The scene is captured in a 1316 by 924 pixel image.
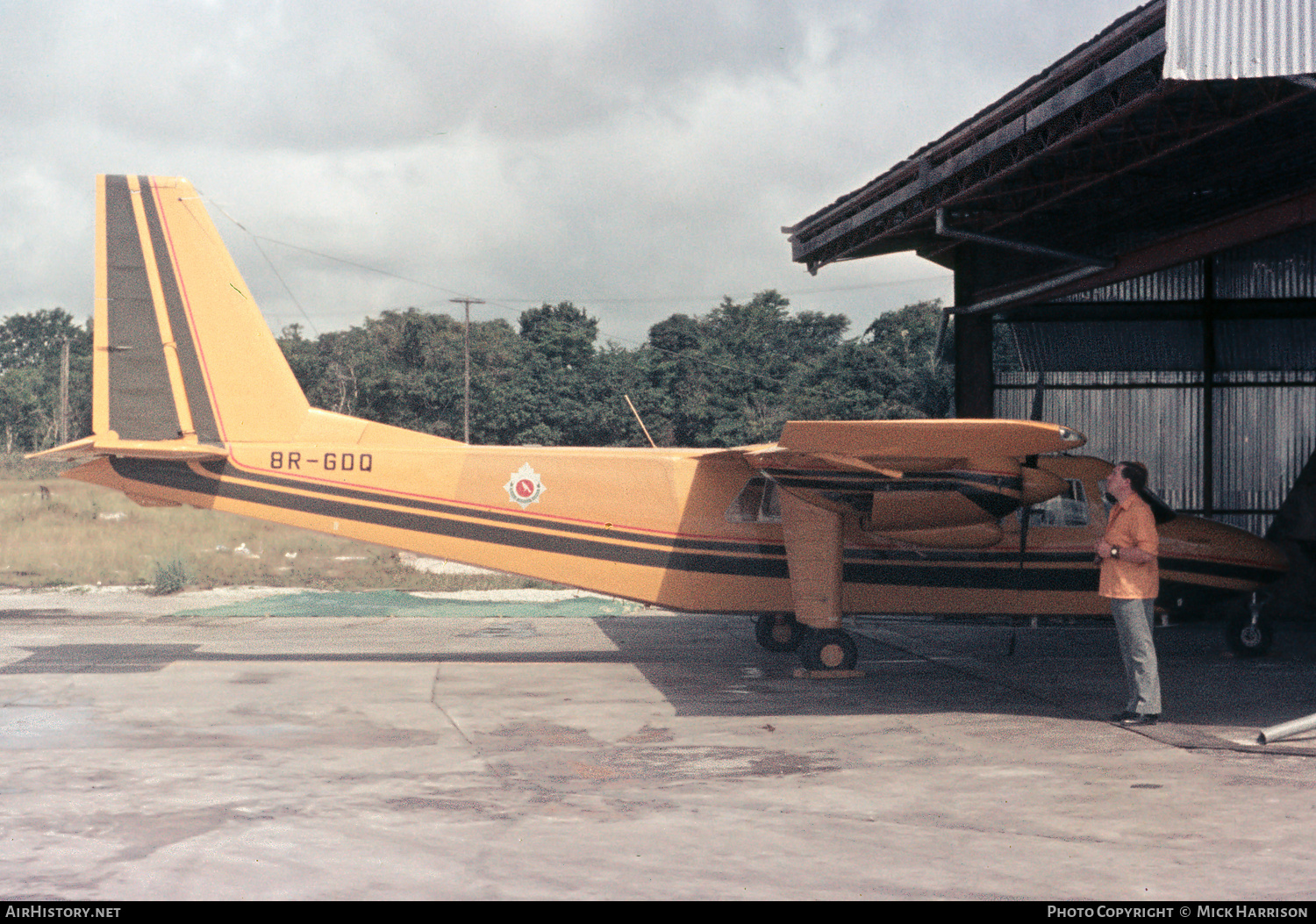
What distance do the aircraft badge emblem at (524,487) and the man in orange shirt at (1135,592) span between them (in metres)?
6.19

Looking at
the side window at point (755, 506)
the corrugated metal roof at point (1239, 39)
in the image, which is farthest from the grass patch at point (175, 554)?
the corrugated metal roof at point (1239, 39)

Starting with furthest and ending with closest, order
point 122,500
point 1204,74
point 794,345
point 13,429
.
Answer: point 13,429
point 794,345
point 122,500
point 1204,74

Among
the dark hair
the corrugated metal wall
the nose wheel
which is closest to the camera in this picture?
the dark hair

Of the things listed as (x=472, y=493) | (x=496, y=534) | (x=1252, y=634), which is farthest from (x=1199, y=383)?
(x=472, y=493)

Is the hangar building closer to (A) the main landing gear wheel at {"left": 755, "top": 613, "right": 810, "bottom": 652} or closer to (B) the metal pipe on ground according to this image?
(B) the metal pipe on ground

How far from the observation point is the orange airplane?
515 inches

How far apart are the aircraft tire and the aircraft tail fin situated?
37.8ft

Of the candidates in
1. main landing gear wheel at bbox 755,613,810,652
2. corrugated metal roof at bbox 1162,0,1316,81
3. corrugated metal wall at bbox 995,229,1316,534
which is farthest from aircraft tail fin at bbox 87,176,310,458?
corrugated metal wall at bbox 995,229,1316,534

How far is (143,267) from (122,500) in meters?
27.8

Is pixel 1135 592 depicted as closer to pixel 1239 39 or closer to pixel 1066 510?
pixel 1066 510

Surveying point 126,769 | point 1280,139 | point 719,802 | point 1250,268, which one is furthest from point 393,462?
point 1250,268

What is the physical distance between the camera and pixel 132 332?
13.2 m

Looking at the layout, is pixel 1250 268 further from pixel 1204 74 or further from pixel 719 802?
pixel 719 802

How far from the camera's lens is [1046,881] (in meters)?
5.54
